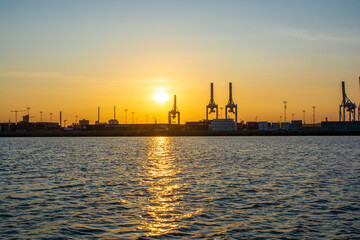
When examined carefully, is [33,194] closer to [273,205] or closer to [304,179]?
[273,205]

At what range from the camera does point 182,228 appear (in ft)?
51.6

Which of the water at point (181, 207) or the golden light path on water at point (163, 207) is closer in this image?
the water at point (181, 207)

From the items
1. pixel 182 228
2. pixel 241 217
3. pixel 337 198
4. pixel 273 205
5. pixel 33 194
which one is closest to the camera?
pixel 182 228

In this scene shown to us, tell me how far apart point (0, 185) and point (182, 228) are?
16744 mm

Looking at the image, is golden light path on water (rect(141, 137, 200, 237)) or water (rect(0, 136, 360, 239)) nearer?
water (rect(0, 136, 360, 239))

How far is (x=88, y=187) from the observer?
26.1m

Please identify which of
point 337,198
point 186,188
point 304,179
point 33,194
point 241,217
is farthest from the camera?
point 304,179

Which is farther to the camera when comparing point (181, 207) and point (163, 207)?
point (163, 207)

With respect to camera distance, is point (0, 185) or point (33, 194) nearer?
point (33, 194)

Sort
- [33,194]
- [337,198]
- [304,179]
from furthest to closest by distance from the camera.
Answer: [304,179]
[33,194]
[337,198]

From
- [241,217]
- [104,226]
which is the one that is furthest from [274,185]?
[104,226]

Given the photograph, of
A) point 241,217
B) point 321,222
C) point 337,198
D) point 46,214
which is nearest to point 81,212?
point 46,214

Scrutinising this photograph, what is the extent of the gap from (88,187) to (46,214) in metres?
8.02

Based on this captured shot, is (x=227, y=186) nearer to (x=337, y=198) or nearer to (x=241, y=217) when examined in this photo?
(x=337, y=198)
